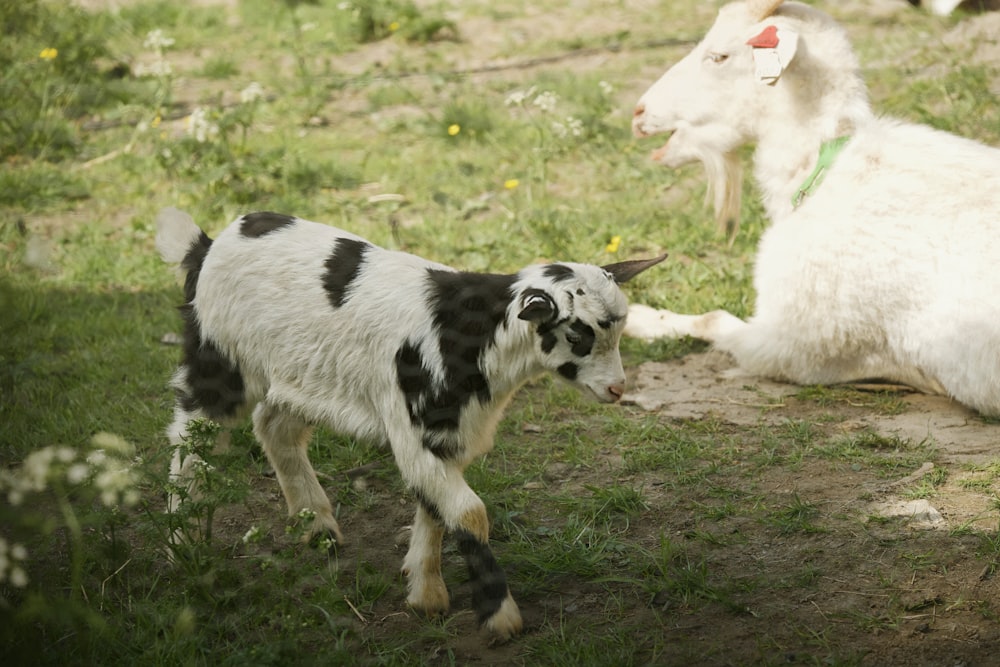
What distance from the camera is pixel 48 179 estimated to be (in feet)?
22.1

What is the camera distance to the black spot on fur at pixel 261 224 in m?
3.38

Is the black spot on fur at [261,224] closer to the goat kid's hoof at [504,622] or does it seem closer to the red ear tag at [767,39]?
the goat kid's hoof at [504,622]

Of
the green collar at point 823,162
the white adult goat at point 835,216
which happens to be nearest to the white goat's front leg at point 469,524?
the white adult goat at point 835,216

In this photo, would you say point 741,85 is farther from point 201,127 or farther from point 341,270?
point 201,127

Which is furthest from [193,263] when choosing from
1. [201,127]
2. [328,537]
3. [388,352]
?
[201,127]

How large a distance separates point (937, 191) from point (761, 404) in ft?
3.62

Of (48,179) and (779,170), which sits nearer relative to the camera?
(779,170)

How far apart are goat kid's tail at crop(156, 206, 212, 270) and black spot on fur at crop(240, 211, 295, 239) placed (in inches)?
7.3

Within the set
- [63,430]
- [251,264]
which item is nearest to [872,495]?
[251,264]

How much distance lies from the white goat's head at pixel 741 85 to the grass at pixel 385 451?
2.32 ft

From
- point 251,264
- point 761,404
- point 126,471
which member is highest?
point 251,264

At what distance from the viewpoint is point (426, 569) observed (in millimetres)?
3072

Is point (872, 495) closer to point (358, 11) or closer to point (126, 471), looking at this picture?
point (126, 471)

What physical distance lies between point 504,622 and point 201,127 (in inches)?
164
